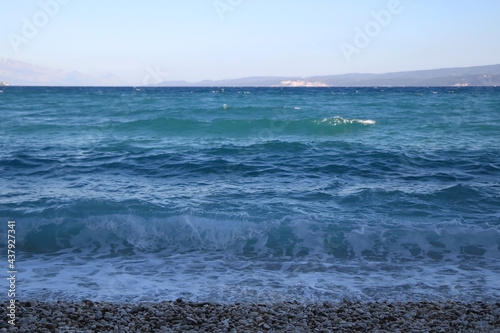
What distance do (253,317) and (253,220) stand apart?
3794mm

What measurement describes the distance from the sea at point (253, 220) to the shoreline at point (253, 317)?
40cm

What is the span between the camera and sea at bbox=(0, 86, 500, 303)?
6.17 meters

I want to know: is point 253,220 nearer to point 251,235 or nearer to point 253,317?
point 251,235

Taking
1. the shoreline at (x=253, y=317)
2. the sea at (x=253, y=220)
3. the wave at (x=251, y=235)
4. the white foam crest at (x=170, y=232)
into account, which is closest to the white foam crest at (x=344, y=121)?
the sea at (x=253, y=220)

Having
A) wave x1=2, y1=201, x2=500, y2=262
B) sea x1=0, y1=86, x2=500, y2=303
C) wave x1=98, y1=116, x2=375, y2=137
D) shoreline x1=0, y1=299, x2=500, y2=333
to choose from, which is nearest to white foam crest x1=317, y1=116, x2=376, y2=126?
wave x1=98, y1=116, x2=375, y2=137

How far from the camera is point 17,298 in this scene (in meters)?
5.57

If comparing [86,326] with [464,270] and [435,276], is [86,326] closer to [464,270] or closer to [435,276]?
[435,276]

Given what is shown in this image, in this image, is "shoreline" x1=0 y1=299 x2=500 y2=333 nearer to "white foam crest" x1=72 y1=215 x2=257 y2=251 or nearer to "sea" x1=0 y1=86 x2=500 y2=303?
"sea" x1=0 y1=86 x2=500 y2=303

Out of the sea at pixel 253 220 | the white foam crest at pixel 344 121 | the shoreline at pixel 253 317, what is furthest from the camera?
the white foam crest at pixel 344 121

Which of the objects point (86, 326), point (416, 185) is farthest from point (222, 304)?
point (416, 185)

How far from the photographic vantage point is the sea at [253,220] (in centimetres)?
617

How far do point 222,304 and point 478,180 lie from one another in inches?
340

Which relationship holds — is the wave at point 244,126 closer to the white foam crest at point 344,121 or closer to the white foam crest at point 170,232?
the white foam crest at point 344,121

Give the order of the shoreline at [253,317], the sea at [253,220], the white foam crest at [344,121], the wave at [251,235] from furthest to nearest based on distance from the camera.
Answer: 1. the white foam crest at [344,121]
2. the wave at [251,235]
3. the sea at [253,220]
4. the shoreline at [253,317]
